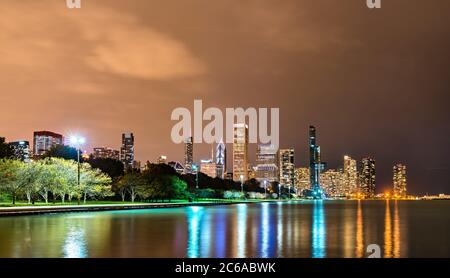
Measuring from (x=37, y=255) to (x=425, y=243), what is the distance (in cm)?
1942

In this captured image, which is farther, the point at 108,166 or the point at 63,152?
the point at 108,166

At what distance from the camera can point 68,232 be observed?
101 ft

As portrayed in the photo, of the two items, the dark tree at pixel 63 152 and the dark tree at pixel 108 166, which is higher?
the dark tree at pixel 63 152

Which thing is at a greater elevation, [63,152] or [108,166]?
[63,152]

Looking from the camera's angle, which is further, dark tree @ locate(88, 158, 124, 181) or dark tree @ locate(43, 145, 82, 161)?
dark tree @ locate(88, 158, 124, 181)

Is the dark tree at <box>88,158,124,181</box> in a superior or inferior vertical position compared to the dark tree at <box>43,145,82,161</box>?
inferior

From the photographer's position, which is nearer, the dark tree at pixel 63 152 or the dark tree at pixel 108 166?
the dark tree at pixel 63 152
